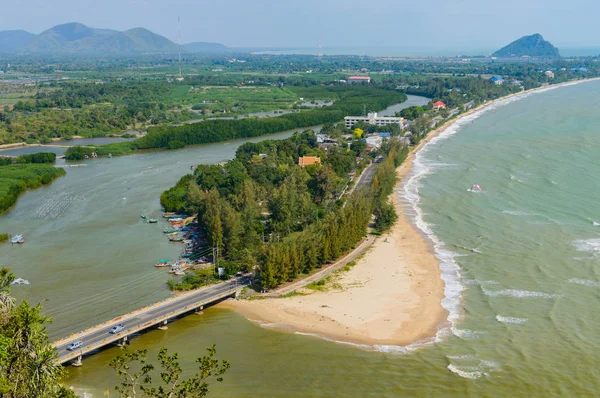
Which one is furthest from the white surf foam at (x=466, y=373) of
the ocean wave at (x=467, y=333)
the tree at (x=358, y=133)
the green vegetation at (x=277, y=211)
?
the tree at (x=358, y=133)

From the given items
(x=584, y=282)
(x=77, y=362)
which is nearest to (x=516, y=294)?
(x=584, y=282)

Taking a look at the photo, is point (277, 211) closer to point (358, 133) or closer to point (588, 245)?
point (588, 245)

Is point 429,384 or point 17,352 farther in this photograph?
point 429,384

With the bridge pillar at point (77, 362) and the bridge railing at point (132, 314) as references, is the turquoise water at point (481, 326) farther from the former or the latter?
the bridge railing at point (132, 314)

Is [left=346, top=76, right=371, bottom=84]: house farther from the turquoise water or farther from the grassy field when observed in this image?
the turquoise water

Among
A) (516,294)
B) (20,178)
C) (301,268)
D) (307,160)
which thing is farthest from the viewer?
(307,160)

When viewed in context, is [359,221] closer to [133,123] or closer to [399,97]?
[133,123]

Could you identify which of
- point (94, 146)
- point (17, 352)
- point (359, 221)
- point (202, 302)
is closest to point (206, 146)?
point (94, 146)
